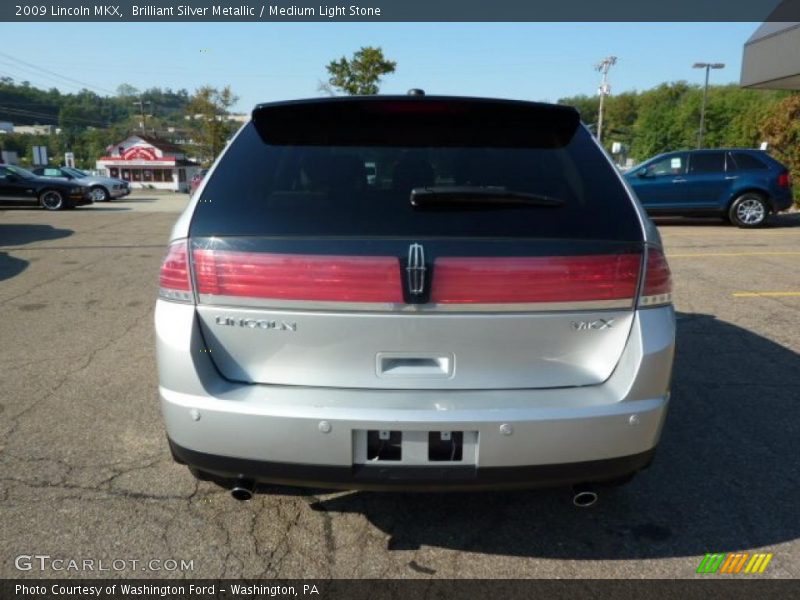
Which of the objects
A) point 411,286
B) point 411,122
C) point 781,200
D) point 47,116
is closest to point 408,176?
point 411,122

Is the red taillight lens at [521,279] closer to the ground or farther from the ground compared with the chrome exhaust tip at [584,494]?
farther from the ground

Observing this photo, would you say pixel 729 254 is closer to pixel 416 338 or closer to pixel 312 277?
pixel 416 338

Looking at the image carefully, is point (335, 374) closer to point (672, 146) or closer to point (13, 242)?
point (13, 242)

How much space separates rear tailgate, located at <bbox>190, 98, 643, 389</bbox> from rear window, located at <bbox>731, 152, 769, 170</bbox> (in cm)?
1307

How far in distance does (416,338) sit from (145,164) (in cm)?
7114

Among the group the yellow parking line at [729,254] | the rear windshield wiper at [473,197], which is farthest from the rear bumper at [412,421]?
the yellow parking line at [729,254]

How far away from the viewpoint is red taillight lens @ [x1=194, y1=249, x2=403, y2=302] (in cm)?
206

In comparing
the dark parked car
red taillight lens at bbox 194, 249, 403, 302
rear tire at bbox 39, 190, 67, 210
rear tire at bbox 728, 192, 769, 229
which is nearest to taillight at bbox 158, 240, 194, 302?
red taillight lens at bbox 194, 249, 403, 302

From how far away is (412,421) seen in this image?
2006 millimetres

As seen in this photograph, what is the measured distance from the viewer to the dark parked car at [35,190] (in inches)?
731

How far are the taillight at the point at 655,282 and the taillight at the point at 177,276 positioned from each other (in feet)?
5.36

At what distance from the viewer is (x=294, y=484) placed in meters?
2.19

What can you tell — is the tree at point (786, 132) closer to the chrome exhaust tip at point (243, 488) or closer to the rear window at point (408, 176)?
the rear window at point (408, 176)

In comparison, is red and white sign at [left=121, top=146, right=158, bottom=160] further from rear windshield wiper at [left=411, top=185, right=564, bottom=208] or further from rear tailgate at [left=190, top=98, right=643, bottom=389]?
rear windshield wiper at [left=411, top=185, right=564, bottom=208]
